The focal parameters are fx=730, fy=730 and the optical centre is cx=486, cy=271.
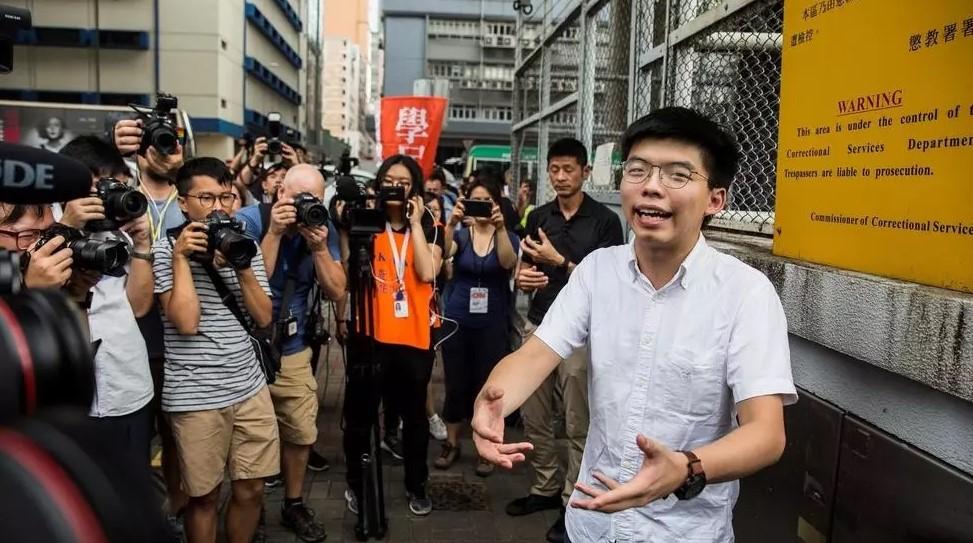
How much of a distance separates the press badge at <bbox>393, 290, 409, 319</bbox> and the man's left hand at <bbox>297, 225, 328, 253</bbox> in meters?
0.59

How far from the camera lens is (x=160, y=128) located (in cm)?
338

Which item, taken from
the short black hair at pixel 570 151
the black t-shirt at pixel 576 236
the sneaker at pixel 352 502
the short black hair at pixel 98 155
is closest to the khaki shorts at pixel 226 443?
the sneaker at pixel 352 502

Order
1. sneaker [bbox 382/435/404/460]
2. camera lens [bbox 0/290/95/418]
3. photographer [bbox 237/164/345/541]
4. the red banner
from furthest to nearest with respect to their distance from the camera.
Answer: the red banner, sneaker [bbox 382/435/404/460], photographer [bbox 237/164/345/541], camera lens [bbox 0/290/95/418]

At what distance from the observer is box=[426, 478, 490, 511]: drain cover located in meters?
4.30

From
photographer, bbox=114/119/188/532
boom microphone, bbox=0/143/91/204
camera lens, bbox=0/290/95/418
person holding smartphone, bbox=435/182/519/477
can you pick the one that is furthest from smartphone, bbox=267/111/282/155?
camera lens, bbox=0/290/95/418

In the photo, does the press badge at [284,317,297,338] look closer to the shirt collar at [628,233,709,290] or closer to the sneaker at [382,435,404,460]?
the sneaker at [382,435,404,460]

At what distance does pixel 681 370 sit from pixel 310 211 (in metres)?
2.13

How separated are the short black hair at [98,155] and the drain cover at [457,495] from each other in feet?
8.21

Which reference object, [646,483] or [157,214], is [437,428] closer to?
[157,214]

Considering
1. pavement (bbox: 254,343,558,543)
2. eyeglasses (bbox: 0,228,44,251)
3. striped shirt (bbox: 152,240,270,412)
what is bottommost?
pavement (bbox: 254,343,558,543)

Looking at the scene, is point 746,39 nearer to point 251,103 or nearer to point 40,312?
point 40,312

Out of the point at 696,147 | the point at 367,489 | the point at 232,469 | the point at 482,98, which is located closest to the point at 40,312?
the point at 696,147

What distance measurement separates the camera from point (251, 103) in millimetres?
32688

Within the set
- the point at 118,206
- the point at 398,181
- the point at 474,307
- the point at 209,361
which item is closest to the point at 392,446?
the point at 474,307
